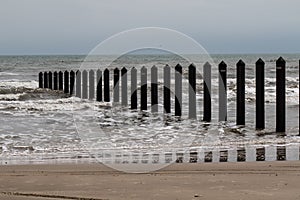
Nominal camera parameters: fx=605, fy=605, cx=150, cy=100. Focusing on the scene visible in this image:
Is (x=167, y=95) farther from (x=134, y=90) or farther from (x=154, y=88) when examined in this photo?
(x=134, y=90)

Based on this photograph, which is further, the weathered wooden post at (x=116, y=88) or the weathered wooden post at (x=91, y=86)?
the weathered wooden post at (x=91, y=86)

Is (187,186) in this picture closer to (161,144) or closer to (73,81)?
(161,144)

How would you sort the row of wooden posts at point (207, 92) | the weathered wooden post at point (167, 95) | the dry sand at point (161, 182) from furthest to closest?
the weathered wooden post at point (167, 95) < the row of wooden posts at point (207, 92) < the dry sand at point (161, 182)

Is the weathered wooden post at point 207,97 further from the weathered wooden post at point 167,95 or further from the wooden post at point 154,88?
the wooden post at point 154,88

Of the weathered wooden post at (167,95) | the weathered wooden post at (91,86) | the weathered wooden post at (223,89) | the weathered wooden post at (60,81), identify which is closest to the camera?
the weathered wooden post at (223,89)

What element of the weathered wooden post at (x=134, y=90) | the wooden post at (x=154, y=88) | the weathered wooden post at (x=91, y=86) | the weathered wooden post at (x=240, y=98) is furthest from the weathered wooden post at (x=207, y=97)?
the weathered wooden post at (x=91, y=86)

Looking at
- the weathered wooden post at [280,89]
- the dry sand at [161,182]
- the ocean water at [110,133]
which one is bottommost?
the ocean water at [110,133]

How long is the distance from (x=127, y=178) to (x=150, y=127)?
6.88 metres

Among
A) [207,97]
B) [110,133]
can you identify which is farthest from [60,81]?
[110,133]

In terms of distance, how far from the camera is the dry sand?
19.1ft

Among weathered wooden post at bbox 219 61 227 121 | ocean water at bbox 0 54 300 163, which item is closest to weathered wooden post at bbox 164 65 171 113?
ocean water at bbox 0 54 300 163

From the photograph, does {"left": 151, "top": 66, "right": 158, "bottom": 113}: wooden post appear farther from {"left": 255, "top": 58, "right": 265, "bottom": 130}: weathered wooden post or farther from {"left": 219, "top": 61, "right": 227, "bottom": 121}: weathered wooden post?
{"left": 255, "top": 58, "right": 265, "bottom": 130}: weathered wooden post

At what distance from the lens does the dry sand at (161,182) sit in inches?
229

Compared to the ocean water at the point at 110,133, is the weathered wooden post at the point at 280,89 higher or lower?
higher
